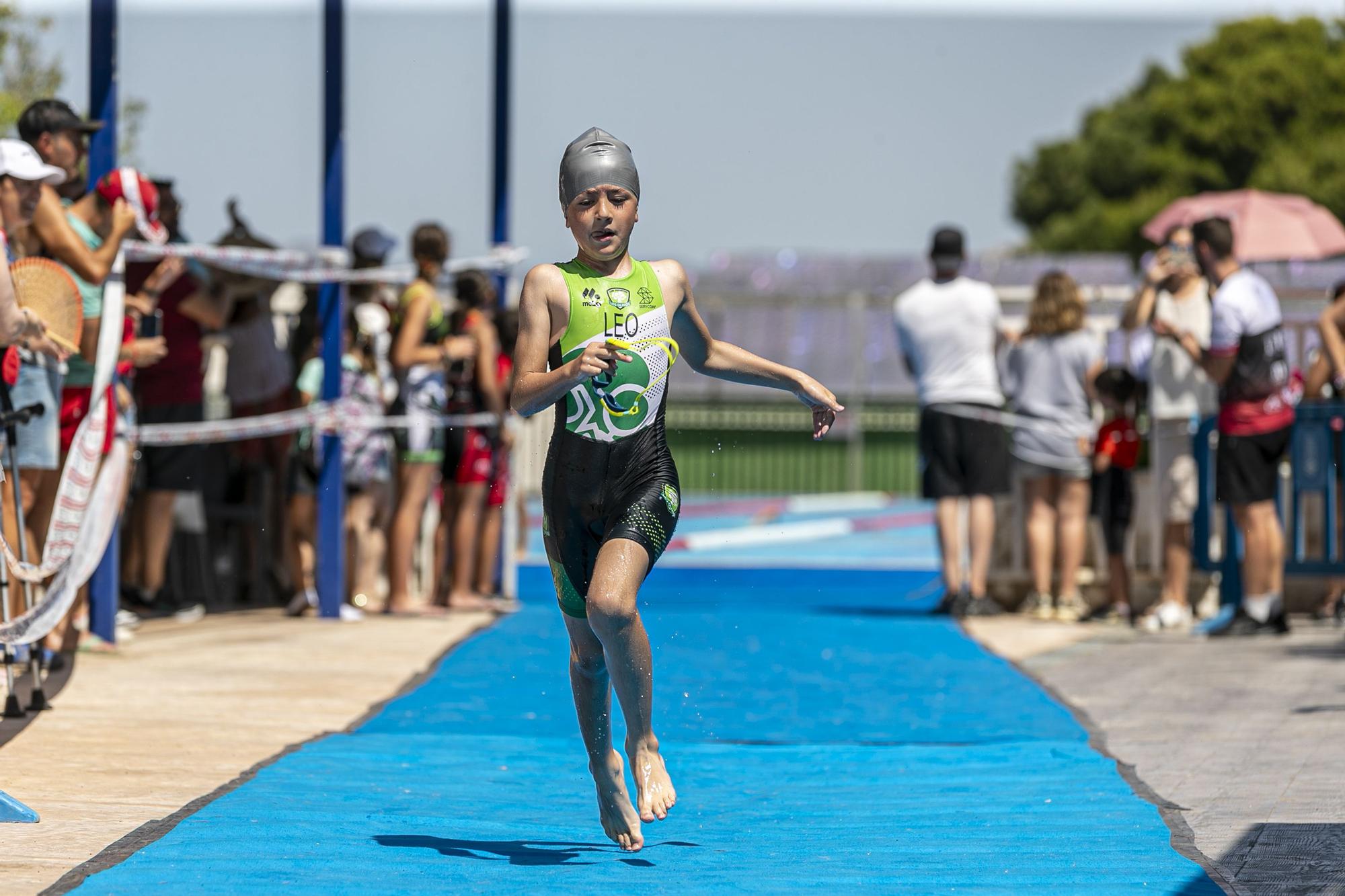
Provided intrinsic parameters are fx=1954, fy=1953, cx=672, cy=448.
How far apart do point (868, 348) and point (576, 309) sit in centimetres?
2035

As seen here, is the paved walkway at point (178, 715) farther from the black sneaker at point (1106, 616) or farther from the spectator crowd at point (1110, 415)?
the black sneaker at point (1106, 616)

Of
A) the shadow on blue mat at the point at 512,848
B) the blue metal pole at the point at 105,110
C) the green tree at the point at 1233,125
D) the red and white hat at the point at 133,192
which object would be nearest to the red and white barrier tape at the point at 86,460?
the red and white hat at the point at 133,192

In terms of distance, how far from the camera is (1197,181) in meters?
61.6

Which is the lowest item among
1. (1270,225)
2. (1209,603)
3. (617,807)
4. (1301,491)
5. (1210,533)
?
(1209,603)

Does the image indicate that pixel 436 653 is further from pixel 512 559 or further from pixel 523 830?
pixel 523 830

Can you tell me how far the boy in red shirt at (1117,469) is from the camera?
36.5 feet

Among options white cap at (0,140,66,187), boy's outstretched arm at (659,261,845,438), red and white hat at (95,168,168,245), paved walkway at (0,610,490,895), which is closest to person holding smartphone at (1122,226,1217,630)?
paved walkway at (0,610,490,895)

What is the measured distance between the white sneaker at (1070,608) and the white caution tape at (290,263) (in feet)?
13.1

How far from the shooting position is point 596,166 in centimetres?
514

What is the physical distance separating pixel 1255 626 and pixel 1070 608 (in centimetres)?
135

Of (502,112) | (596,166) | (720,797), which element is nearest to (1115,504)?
(502,112)

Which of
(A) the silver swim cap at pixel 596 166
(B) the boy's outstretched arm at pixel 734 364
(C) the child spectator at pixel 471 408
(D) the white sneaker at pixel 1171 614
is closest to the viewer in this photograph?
(A) the silver swim cap at pixel 596 166

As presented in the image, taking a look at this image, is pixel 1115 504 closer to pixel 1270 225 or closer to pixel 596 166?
pixel 1270 225

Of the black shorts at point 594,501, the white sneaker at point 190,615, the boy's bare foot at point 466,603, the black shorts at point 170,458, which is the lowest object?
the boy's bare foot at point 466,603
